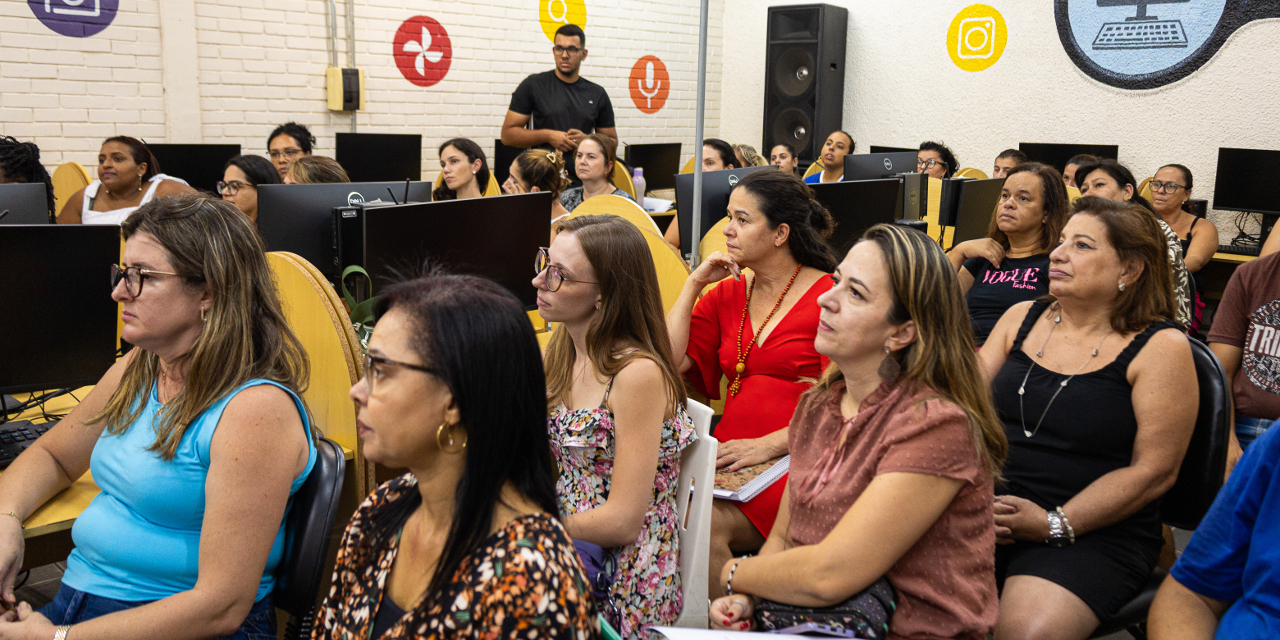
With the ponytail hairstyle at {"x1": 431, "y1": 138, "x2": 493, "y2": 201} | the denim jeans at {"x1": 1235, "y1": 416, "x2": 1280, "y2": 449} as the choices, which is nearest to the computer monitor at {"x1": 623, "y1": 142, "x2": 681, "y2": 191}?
the ponytail hairstyle at {"x1": 431, "y1": 138, "x2": 493, "y2": 201}

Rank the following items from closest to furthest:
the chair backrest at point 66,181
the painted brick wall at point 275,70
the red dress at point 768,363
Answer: the red dress at point 768,363, the chair backrest at point 66,181, the painted brick wall at point 275,70

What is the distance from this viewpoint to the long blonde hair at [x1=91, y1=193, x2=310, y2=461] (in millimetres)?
1379

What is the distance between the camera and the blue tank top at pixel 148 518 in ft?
4.37

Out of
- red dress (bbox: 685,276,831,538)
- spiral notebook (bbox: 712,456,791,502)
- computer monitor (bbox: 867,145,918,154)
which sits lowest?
spiral notebook (bbox: 712,456,791,502)

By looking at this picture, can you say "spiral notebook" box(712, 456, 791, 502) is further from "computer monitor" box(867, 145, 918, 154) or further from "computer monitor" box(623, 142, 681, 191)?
"computer monitor" box(623, 142, 681, 191)

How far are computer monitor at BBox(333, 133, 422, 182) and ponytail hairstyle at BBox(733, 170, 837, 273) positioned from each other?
12.1 ft

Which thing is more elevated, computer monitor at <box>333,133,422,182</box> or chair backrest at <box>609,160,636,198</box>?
computer monitor at <box>333,133,422,182</box>

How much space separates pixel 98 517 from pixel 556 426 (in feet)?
2.42

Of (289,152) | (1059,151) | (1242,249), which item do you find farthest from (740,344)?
(1059,151)

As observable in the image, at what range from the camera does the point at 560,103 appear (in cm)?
611

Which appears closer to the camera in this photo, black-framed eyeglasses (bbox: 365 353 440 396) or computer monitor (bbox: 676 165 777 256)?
black-framed eyeglasses (bbox: 365 353 440 396)

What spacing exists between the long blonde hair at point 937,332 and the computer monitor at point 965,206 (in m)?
2.54

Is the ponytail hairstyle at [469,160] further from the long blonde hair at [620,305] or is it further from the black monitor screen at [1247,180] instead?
the black monitor screen at [1247,180]

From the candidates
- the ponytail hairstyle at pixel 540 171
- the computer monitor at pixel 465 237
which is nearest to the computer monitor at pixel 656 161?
the ponytail hairstyle at pixel 540 171
